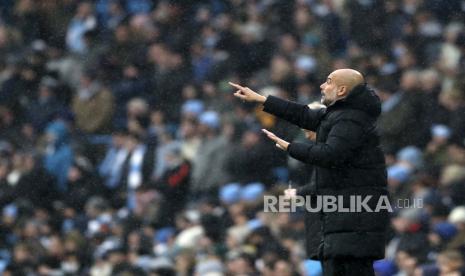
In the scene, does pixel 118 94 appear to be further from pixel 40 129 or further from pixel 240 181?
pixel 240 181

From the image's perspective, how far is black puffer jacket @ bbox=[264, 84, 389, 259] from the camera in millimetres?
7785

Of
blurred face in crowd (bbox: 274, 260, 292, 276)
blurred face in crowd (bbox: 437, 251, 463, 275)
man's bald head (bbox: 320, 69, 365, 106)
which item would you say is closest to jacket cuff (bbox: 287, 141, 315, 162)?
man's bald head (bbox: 320, 69, 365, 106)

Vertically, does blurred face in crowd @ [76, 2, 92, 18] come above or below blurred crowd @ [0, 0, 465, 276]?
above

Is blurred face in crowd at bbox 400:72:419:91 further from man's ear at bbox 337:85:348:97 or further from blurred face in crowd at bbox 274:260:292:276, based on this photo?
man's ear at bbox 337:85:348:97

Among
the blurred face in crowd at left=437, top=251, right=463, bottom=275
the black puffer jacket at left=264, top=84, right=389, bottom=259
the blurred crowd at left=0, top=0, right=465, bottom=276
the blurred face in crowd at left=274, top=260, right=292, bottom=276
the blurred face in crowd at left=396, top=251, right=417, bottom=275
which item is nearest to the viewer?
the black puffer jacket at left=264, top=84, right=389, bottom=259

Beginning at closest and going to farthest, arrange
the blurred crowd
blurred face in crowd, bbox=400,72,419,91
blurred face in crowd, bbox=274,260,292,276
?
blurred face in crowd, bbox=274,260,292,276 < the blurred crowd < blurred face in crowd, bbox=400,72,419,91

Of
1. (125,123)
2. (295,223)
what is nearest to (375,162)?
(295,223)

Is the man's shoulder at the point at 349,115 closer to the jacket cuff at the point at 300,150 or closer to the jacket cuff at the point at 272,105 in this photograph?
the jacket cuff at the point at 300,150

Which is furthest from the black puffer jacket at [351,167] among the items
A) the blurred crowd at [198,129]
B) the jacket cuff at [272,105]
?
the blurred crowd at [198,129]

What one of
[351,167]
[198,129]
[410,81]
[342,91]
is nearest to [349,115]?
[342,91]

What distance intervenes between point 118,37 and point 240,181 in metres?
4.73

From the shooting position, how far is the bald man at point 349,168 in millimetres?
7793

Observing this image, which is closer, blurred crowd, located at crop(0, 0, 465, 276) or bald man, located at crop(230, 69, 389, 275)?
bald man, located at crop(230, 69, 389, 275)

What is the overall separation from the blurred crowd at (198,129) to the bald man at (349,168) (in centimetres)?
331
